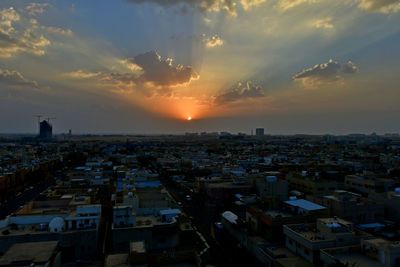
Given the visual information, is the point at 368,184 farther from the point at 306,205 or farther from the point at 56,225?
the point at 56,225

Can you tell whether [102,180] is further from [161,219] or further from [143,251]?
[143,251]

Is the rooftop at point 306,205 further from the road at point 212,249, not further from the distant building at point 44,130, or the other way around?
the distant building at point 44,130

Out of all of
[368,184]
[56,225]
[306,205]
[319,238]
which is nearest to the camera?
[319,238]

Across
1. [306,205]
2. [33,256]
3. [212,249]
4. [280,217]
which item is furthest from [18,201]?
[306,205]

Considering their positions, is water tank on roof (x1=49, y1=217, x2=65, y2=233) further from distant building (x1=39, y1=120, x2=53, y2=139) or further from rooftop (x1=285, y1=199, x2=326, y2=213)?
distant building (x1=39, y1=120, x2=53, y2=139)

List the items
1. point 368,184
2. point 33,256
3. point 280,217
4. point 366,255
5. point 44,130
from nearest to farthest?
point 33,256 < point 366,255 < point 280,217 < point 368,184 < point 44,130

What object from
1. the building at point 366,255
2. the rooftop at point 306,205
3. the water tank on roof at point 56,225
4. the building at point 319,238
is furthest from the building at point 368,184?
the water tank on roof at point 56,225


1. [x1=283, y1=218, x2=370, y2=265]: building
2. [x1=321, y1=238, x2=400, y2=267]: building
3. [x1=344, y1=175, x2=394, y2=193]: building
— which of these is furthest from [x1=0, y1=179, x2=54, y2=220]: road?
[x1=344, y1=175, x2=394, y2=193]: building

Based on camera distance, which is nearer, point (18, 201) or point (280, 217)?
point (280, 217)
